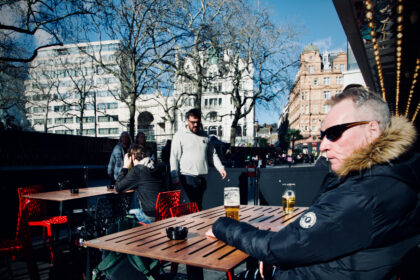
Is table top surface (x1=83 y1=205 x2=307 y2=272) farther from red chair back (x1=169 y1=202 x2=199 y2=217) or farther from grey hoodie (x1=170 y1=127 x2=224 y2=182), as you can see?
grey hoodie (x1=170 y1=127 x2=224 y2=182)

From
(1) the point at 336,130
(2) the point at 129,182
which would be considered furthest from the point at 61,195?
(1) the point at 336,130

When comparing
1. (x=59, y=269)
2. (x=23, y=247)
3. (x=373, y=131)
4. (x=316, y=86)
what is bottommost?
(x=59, y=269)

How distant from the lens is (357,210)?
3.65ft

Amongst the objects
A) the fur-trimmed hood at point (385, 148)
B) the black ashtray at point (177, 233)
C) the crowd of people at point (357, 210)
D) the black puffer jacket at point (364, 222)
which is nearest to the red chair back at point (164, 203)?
the black ashtray at point (177, 233)

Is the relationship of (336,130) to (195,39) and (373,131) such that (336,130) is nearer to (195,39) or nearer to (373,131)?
(373,131)

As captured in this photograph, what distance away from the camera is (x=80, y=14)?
35.8 ft

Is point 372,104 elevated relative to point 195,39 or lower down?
lower down

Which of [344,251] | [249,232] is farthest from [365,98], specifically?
[249,232]

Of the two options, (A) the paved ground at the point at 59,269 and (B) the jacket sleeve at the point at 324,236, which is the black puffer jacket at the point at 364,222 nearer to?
(B) the jacket sleeve at the point at 324,236

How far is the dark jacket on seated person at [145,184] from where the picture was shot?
3725 mm

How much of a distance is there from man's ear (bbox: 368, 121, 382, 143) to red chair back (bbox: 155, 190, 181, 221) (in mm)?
2539

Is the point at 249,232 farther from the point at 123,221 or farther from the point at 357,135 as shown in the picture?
the point at 123,221

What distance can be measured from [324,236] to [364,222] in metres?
0.16

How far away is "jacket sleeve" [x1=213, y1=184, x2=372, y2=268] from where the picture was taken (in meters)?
1.11
